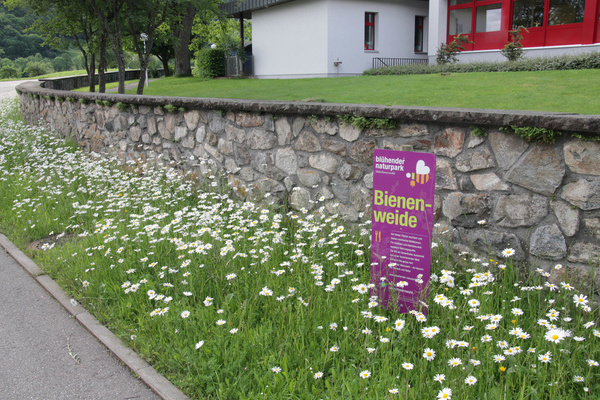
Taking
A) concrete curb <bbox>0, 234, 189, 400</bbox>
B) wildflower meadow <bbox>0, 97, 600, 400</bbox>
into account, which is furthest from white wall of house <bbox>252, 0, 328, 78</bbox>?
concrete curb <bbox>0, 234, 189, 400</bbox>

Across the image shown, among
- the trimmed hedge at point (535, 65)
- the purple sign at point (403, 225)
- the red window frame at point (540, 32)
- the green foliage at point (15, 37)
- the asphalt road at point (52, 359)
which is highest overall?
the green foliage at point (15, 37)

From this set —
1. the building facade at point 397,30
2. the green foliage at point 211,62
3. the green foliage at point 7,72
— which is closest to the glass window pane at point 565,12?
the building facade at point 397,30

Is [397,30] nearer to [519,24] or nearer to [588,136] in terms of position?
[519,24]

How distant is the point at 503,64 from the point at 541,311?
14894 millimetres

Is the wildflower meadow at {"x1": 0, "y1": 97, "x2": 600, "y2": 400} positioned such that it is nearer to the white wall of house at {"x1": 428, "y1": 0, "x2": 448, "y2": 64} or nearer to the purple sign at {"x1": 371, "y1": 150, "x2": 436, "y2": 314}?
the purple sign at {"x1": 371, "y1": 150, "x2": 436, "y2": 314}

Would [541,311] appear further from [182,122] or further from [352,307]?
[182,122]

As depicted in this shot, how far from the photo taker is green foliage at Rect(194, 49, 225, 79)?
93.3 feet

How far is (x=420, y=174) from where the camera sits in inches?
132

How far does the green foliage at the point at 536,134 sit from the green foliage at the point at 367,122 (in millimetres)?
1133

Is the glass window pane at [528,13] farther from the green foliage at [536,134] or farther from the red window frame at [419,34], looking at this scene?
the green foliage at [536,134]

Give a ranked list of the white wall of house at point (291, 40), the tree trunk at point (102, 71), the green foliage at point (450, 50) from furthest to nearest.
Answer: the white wall of house at point (291, 40)
the green foliage at point (450, 50)
the tree trunk at point (102, 71)

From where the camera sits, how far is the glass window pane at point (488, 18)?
23219 millimetres

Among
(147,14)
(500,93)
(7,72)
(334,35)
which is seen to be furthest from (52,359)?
(7,72)

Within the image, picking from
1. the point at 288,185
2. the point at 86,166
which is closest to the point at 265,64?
the point at 86,166
